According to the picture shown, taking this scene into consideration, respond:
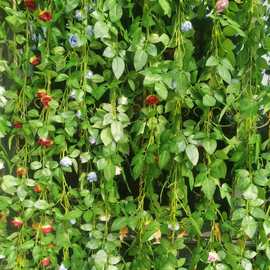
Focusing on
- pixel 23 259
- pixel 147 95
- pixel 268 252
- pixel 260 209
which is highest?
pixel 147 95

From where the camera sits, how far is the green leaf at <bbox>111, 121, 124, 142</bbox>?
135cm

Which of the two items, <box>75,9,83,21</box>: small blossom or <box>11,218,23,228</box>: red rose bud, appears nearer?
<box>75,9,83,21</box>: small blossom

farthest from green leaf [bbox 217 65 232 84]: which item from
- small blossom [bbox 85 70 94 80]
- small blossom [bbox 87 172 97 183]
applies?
small blossom [bbox 87 172 97 183]

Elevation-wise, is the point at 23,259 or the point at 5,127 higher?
the point at 5,127

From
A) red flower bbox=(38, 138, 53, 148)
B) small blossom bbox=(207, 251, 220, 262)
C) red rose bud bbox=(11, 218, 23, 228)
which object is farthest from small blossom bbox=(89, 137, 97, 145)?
small blossom bbox=(207, 251, 220, 262)

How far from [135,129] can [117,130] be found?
0.06 metres

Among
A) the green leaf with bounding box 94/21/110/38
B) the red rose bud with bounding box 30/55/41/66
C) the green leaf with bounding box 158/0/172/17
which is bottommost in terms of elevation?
→ the red rose bud with bounding box 30/55/41/66

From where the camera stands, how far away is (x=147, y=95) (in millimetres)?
1396

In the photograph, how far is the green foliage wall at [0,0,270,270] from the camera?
1306mm

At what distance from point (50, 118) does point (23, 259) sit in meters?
0.46

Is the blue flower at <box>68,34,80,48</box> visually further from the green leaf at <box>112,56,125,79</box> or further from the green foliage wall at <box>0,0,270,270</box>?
the green leaf at <box>112,56,125,79</box>

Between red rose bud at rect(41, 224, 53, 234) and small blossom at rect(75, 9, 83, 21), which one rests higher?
small blossom at rect(75, 9, 83, 21)

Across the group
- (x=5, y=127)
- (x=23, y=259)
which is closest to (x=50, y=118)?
(x=5, y=127)

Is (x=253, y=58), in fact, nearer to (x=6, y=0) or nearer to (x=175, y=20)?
(x=175, y=20)
